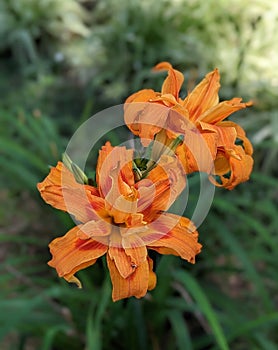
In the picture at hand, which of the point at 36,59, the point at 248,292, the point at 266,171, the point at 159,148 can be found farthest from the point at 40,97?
the point at 159,148

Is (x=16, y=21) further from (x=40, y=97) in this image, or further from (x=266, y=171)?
(x=266, y=171)

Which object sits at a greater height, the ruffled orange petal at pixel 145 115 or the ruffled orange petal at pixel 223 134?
the ruffled orange petal at pixel 145 115

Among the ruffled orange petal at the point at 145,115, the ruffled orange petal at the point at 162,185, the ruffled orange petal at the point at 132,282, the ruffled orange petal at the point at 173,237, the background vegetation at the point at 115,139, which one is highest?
the ruffled orange petal at the point at 145,115

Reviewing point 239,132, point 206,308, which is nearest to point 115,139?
point 206,308

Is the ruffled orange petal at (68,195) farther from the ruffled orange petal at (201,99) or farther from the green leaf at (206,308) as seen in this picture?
the green leaf at (206,308)

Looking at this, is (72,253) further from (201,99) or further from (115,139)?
(115,139)

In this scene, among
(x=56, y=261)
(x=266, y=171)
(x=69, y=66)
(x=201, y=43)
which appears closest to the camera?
(x=56, y=261)

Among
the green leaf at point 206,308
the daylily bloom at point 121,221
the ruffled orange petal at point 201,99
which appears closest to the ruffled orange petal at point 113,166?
the daylily bloom at point 121,221
